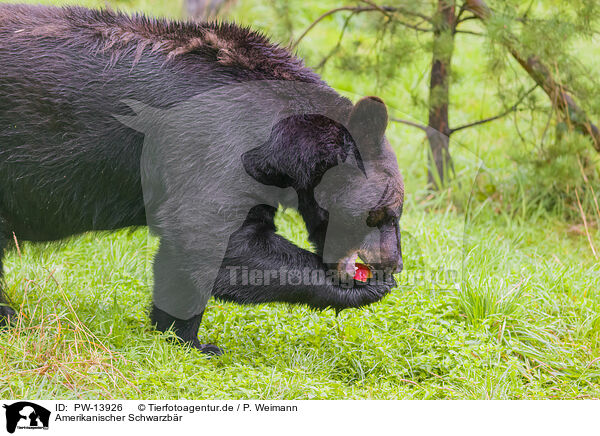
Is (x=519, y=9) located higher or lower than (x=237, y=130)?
higher

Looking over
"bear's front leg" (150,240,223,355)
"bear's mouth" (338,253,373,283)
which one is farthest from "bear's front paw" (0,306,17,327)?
"bear's mouth" (338,253,373,283)

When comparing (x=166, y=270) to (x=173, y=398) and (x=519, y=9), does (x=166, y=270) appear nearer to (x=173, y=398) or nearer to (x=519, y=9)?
(x=173, y=398)

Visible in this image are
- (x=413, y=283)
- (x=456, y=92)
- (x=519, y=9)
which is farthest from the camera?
(x=456, y=92)

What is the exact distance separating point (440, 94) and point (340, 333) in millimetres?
2836

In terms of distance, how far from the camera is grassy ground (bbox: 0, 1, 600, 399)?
11.8 feet

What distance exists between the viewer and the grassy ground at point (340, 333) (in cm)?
360

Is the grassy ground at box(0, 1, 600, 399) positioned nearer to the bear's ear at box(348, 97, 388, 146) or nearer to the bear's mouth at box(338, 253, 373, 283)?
the bear's mouth at box(338, 253, 373, 283)

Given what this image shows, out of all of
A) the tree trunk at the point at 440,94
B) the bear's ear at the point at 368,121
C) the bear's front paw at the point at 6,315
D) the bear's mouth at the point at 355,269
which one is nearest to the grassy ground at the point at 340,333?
the bear's front paw at the point at 6,315

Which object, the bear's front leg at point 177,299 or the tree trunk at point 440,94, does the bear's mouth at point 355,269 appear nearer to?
the bear's front leg at point 177,299

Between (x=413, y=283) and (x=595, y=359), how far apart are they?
1.33 m

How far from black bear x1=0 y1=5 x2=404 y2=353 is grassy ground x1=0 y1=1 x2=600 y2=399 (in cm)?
45

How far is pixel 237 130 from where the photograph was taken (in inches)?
142

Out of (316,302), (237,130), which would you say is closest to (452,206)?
(316,302)

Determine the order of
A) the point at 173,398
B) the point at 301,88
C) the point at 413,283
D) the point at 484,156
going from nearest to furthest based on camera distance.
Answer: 1. the point at 173,398
2. the point at 301,88
3. the point at 413,283
4. the point at 484,156
